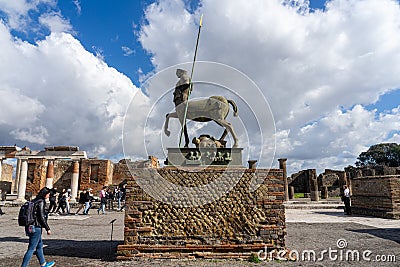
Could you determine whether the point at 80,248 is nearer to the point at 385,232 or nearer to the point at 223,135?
the point at 223,135

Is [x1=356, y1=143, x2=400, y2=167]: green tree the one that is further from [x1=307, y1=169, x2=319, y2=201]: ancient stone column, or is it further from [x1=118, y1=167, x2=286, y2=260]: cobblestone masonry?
[x1=118, y1=167, x2=286, y2=260]: cobblestone masonry

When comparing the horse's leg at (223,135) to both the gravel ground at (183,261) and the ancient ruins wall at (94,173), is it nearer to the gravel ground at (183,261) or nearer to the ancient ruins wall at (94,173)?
the gravel ground at (183,261)

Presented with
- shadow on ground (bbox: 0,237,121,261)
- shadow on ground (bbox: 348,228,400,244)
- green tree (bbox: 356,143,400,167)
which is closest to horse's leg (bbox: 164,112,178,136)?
shadow on ground (bbox: 0,237,121,261)

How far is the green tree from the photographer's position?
66438 millimetres

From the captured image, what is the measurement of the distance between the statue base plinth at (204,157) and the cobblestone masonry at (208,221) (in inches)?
13.3

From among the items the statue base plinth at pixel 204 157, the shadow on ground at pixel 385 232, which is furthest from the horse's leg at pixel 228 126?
the shadow on ground at pixel 385 232

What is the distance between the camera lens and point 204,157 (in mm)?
6828

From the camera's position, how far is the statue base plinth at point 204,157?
676 cm

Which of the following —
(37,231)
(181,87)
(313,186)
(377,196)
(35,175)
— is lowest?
(37,231)

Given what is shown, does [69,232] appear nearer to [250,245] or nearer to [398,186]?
[250,245]

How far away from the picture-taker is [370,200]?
588 inches

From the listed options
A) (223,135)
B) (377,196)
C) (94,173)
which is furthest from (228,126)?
(94,173)

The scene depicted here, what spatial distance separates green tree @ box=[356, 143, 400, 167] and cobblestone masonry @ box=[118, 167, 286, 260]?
230 ft

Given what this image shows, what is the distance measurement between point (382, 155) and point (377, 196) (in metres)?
65.2
